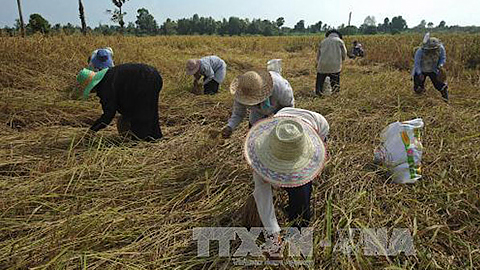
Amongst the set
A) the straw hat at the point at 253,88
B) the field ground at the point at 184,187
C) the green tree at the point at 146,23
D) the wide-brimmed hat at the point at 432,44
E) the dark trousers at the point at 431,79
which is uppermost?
the green tree at the point at 146,23

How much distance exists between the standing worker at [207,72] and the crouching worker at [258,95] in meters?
2.42

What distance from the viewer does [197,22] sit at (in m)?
61.1

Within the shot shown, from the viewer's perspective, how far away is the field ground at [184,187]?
1.59m

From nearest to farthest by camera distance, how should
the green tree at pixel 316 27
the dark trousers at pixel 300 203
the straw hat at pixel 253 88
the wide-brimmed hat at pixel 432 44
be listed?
the dark trousers at pixel 300 203
the straw hat at pixel 253 88
the wide-brimmed hat at pixel 432 44
the green tree at pixel 316 27

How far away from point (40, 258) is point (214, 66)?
4.16 meters

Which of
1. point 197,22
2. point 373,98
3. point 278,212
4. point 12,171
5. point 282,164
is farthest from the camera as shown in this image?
point 197,22

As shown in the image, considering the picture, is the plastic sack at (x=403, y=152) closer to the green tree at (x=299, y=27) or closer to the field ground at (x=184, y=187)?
the field ground at (x=184, y=187)

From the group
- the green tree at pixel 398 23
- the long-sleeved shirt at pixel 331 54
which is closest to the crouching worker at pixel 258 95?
the long-sleeved shirt at pixel 331 54

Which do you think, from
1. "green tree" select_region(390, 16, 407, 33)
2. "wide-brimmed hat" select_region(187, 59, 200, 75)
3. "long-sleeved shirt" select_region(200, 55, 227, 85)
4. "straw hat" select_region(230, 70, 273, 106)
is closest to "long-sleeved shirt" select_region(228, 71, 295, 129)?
"straw hat" select_region(230, 70, 273, 106)

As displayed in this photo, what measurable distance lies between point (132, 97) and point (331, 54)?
3.27 metres

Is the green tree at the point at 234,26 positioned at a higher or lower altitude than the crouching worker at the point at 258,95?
higher

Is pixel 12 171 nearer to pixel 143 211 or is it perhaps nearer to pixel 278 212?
pixel 143 211

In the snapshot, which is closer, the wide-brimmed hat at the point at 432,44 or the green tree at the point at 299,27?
the wide-brimmed hat at the point at 432,44

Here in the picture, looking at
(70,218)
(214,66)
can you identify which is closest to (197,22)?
(214,66)
